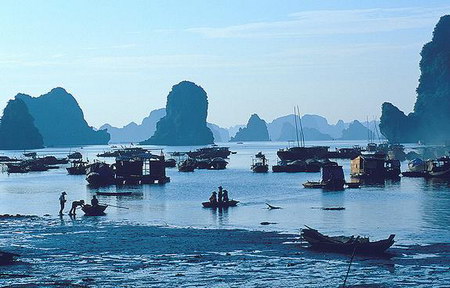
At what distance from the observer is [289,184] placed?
104438mm

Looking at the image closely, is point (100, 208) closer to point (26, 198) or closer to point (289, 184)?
point (26, 198)

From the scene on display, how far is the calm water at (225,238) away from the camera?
3378 centimetres

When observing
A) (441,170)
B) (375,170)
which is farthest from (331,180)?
(441,170)

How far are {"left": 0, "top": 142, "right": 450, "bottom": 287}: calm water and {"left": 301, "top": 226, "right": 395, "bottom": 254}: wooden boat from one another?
87cm

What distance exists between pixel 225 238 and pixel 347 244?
9.70 metres

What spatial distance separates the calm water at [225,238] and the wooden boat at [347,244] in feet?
2.86

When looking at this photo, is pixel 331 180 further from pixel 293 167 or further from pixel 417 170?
pixel 293 167

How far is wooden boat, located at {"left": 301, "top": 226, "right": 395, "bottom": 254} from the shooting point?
3850 cm

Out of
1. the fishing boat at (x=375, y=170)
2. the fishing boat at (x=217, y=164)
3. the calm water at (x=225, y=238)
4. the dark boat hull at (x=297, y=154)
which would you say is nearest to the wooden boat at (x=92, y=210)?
the calm water at (x=225, y=238)

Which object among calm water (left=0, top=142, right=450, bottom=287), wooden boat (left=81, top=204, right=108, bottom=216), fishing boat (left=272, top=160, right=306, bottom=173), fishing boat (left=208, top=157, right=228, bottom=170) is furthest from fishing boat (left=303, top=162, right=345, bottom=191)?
fishing boat (left=208, top=157, right=228, bottom=170)

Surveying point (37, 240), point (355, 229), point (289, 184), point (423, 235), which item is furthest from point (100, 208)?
point (289, 184)

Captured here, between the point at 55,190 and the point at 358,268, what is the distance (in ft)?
229

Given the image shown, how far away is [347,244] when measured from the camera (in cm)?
3916

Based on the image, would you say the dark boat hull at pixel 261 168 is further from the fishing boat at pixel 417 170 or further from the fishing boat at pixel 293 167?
the fishing boat at pixel 417 170
